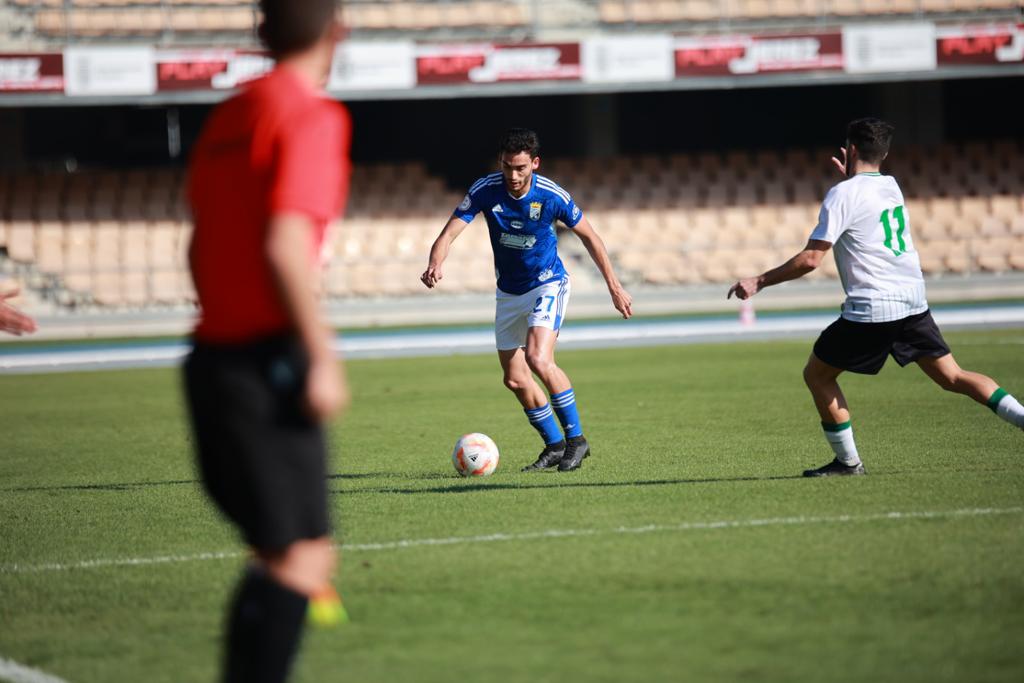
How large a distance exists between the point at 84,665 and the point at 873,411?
27.8 ft

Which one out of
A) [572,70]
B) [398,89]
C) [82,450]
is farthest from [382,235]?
[82,450]

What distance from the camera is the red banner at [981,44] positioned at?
2527 centimetres

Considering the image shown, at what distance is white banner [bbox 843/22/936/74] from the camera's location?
2527 centimetres

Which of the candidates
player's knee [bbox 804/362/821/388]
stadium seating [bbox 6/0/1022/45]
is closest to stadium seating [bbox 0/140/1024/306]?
stadium seating [bbox 6/0/1022/45]

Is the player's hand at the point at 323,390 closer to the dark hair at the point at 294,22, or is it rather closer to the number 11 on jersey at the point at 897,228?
the dark hair at the point at 294,22

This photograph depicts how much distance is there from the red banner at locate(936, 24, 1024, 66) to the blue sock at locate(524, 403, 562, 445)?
19067 mm

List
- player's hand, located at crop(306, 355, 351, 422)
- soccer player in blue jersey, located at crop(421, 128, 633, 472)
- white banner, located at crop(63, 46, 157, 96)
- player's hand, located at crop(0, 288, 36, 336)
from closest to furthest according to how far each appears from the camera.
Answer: player's hand, located at crop(306, 355, 351, 422) < player's hand, located at crop(0, 288, 36, 336) < soccer player in blue jersey, located at crop(421, 128, 633, 472) < white banner, located at crop(63, 46, 157, 96)

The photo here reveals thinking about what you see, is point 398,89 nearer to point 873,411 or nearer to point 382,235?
point 382,235

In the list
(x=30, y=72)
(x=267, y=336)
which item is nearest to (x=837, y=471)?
(x=267, y=336)

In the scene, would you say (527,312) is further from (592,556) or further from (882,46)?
(882,46)

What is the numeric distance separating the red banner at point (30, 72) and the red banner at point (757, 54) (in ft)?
37.3

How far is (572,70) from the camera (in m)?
24.8

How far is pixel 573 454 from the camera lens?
350 inches

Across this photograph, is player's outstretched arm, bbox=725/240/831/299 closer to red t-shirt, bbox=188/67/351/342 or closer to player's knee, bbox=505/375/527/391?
player's knee, bbox=505/375/527/391
